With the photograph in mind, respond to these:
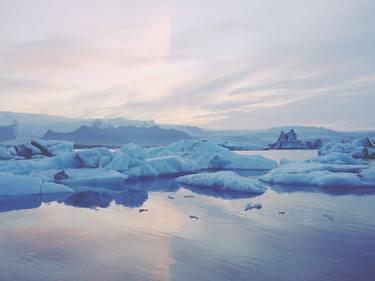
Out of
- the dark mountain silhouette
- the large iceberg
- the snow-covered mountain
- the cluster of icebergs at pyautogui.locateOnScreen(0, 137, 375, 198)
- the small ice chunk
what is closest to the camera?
the small ice chunk

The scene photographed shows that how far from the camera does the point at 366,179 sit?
1788 centimetres

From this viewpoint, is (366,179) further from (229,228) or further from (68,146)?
(68,146)

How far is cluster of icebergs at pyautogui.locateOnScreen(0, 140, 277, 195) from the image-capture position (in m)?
16.0

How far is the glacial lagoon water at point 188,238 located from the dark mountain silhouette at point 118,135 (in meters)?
48.1

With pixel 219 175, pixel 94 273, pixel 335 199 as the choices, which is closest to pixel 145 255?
pixel 94 273

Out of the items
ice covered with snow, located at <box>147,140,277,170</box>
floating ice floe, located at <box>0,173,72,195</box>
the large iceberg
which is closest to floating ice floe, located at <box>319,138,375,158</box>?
ice covered with snow, located at <box>147,140,277,170</box>

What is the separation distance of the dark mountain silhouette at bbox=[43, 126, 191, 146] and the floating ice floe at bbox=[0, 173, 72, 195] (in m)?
43.4

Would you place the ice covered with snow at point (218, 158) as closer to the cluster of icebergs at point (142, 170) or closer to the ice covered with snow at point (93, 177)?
the cluster of icebergs at point (142, 170)

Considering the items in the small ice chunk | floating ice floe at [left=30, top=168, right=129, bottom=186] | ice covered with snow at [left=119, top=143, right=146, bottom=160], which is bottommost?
floating ice floe at [left=30, top=168, right=129, bottom=186]

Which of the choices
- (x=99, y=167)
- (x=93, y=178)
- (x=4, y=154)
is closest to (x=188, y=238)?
(x=93, y=178)

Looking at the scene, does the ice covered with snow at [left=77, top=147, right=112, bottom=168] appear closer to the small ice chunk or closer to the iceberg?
the iceberg

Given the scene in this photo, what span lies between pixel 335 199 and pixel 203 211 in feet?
17.3

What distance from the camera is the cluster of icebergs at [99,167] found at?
52.5 ft

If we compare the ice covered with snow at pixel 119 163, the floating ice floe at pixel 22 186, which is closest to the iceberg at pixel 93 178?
the ice covered with snow at pixel 119 163
